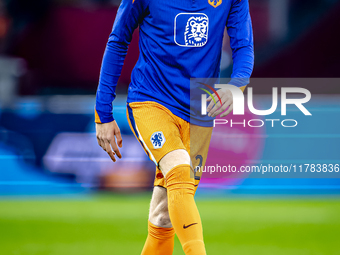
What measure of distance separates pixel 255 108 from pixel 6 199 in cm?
242

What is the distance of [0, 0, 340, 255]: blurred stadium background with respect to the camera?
2967 millimetres

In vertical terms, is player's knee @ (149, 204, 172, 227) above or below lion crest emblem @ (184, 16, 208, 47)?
below

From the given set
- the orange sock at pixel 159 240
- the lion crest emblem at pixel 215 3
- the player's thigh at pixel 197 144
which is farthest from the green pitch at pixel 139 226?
the lion crest emblem at pixel 215 3

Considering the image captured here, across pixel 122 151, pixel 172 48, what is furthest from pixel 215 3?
pixel 122 151

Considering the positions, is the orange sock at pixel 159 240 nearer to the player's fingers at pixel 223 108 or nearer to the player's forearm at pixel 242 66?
the player's fingers at pixel 223 108

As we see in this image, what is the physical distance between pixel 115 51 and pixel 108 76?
10 cm

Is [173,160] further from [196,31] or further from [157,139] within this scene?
[196,31]

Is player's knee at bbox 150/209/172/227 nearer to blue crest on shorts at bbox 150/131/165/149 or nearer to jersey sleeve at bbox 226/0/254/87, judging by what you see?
blue crest on shorts at bbox 150/131/165/149

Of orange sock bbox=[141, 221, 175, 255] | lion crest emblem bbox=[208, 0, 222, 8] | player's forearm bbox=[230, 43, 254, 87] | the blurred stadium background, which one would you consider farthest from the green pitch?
lion crest emblem bbox=[208, 0, 222, 8]

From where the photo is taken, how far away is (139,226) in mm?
3135

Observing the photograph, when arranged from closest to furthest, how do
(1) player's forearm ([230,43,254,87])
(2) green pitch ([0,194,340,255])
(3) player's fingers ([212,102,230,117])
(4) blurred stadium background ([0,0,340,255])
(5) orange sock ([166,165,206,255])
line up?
(5) orange sock ([166,165,206,255])
(3) player's fingers ([212,102,230,117])
(1) player's forearm ([230,43,254,87])
(2) green pitch ([0,194,340,255])
(4) blurred stadium background ([0,0,340,255])

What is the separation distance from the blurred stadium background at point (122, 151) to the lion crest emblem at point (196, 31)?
1385mm

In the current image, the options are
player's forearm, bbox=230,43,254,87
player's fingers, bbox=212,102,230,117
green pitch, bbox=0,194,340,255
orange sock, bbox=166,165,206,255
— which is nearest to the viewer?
orange sock, bbox=166,165,206,255

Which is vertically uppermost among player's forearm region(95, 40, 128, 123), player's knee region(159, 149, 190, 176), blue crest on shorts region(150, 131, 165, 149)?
player's forearm region(95, 40, 128, 123)
